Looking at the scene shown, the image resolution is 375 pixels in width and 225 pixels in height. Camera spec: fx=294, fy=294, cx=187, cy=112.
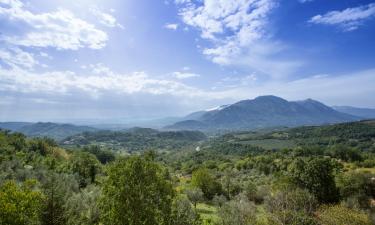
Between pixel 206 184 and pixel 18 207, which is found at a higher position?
pixel 18 207

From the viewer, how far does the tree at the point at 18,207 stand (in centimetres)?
2327

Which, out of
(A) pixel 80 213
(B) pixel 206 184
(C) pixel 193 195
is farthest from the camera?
(B) pixel 206 184

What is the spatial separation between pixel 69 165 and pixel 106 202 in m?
67.0

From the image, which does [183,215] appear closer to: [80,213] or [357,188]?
[80,213]

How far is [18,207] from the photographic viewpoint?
24.5 metres

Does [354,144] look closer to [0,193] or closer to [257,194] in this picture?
[257,194]

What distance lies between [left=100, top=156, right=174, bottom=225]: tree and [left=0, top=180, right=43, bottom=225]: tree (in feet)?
25.2

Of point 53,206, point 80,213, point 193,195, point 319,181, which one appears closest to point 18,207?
point 53,206

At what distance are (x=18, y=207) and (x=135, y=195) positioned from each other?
11467mm

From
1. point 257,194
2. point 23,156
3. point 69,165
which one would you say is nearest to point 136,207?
point 257,194

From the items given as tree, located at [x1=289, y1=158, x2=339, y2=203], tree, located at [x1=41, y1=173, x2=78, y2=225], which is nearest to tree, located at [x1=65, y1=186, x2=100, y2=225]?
tree, located at [x1=41, y1=173, x2=78, y2=225]

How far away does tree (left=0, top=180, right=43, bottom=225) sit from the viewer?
76.3 feet

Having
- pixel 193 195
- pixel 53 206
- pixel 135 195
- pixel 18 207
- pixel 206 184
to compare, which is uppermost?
pixel 135 195

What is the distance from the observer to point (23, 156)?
90125 mm
